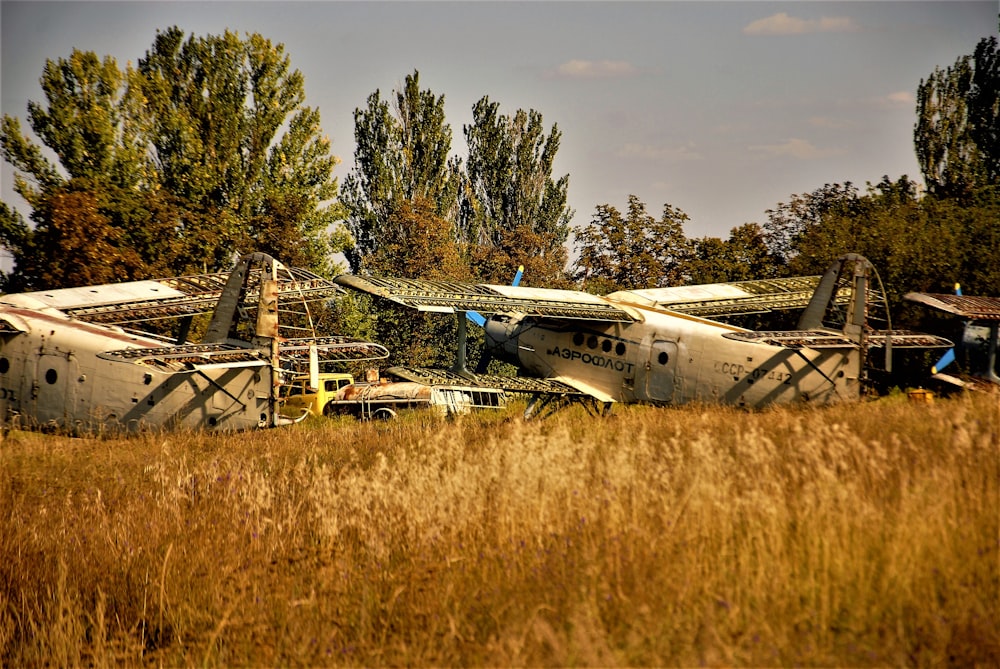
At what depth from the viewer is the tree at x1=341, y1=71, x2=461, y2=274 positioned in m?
58.1

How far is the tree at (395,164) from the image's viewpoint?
58.1 meters

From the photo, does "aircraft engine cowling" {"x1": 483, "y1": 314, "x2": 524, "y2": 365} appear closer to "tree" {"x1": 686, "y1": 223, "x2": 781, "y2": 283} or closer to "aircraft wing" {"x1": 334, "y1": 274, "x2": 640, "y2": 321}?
"aircraft wing" {"x1": 334, "y1": 274, "x2": 640, "y2": 321}

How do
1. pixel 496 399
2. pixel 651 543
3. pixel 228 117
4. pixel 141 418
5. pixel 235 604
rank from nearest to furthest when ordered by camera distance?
pixel 651 543 < pixel 235 604 < pixel 141 418 < pixel 496 399 < pixel 228 117

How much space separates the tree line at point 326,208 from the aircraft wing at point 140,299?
533 inches

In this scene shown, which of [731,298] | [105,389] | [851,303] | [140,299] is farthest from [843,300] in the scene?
[105,389]

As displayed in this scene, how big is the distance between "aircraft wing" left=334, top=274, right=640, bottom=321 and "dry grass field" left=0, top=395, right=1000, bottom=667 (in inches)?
344

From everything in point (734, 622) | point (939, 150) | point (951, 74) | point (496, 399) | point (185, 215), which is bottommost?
point (496, 399)

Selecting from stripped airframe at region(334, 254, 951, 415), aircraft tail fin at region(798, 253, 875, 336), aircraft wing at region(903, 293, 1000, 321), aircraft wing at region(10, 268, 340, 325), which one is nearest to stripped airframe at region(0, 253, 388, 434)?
aircraft wing at region(10, 268, 340, 325)

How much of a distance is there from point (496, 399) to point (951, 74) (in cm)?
4139

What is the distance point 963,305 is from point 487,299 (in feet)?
36.9

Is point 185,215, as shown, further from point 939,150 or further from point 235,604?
point 939,150

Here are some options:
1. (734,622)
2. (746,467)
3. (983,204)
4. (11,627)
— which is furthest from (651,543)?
(983,204)

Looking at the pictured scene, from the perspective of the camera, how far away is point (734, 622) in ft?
17.1

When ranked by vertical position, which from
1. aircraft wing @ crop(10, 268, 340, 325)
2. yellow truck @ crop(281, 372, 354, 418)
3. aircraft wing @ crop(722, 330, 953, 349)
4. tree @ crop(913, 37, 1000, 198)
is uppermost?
tree @ crop(913, 37, 1000, 198)
